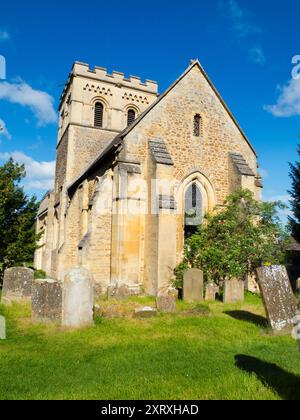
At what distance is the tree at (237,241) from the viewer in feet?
39.4

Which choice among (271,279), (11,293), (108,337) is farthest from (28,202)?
(271,279)

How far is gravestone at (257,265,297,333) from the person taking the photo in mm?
7234

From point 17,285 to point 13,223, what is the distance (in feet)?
18.6

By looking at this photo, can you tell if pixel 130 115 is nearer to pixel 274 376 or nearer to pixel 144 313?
pixel 144 313

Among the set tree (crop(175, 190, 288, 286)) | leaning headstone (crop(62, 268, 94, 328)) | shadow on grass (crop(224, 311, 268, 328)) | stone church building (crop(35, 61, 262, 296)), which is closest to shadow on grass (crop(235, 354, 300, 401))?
shadow on grass (crop(224, 311, 268, 328))

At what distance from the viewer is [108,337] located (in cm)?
688

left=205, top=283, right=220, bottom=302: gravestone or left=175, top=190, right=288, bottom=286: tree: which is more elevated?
left=175, top=190, right=288, bottom=286: tree

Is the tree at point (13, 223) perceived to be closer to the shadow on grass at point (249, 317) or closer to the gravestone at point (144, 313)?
the gravestone at point (144, 313)

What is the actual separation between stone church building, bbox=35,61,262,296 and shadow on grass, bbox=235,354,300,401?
6.97 meters

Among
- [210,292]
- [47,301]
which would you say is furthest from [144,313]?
[210,292]

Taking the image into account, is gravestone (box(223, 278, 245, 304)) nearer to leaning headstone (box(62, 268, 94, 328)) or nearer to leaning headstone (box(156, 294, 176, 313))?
leaning headstone (box(156, 294, 176, 313))

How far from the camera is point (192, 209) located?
15.1 metres

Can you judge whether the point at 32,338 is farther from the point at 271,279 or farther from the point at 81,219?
the point at 81,219

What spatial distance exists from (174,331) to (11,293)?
19.8ft
